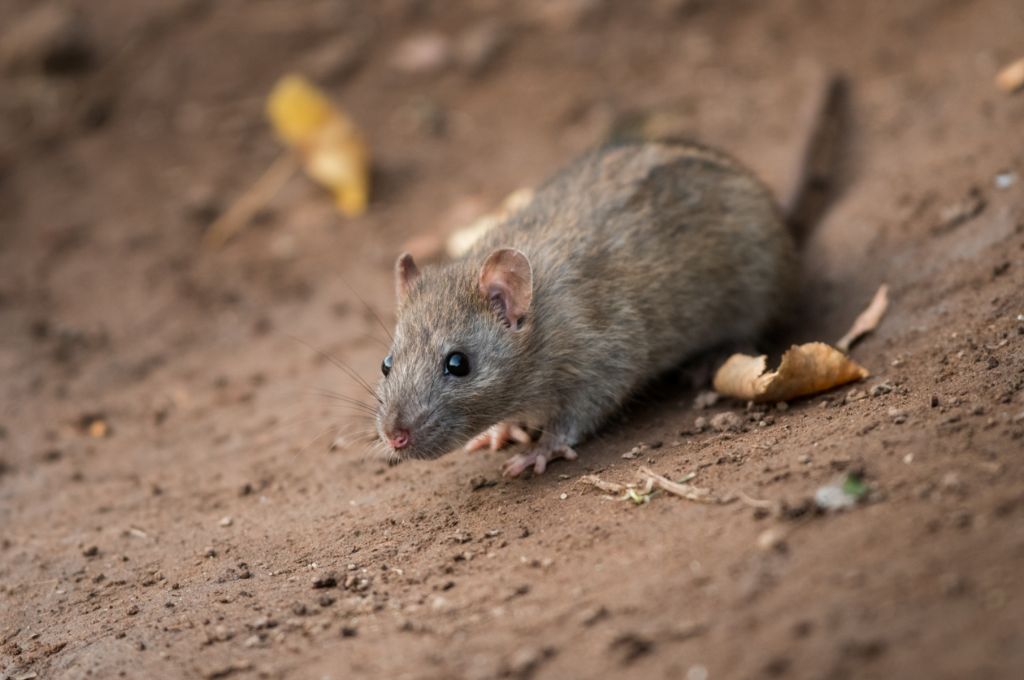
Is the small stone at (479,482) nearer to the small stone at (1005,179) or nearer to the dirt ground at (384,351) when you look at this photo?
the dirt ground at (384,351)

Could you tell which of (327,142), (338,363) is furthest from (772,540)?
(327,142)

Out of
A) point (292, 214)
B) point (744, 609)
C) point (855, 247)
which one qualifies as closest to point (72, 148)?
point (292, 214)

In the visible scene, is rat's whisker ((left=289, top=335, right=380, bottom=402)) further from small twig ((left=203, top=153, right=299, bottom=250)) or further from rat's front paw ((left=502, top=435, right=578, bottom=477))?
small twig ((left=203, top=153, right=299, bottom=250))

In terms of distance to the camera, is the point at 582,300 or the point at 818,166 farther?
the point at 818,166

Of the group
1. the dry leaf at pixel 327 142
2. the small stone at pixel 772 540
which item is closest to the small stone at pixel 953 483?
the small stone at pixel 772 540

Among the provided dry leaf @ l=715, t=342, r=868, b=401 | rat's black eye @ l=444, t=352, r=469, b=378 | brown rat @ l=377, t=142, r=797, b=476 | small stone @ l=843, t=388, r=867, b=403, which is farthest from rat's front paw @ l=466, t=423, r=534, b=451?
small stone @ l=843, t=388, r=867, b=403

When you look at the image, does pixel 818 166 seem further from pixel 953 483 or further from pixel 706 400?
pixel 953 483

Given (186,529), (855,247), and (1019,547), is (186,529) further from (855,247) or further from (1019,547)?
(855,247)
